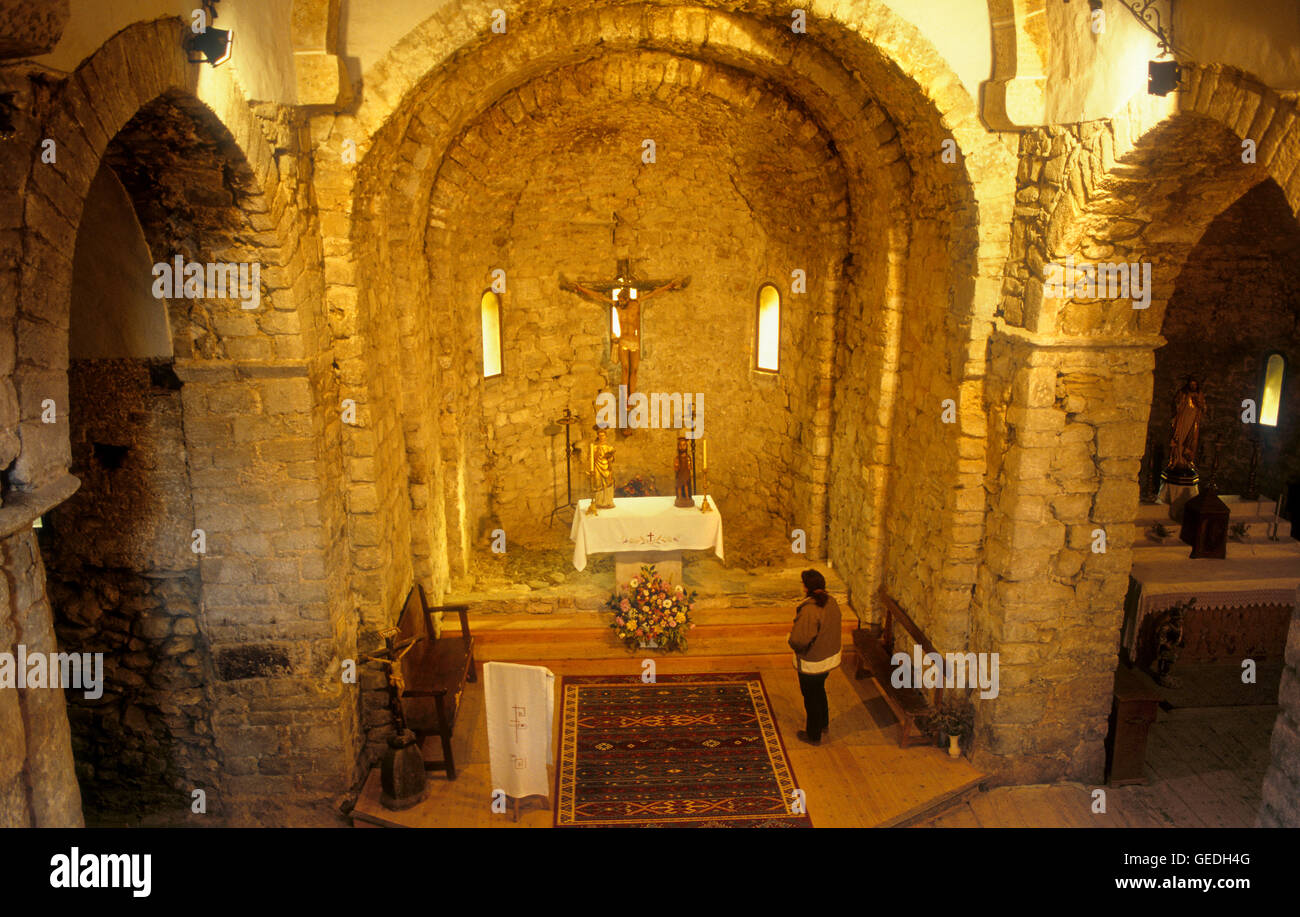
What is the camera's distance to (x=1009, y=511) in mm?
6457

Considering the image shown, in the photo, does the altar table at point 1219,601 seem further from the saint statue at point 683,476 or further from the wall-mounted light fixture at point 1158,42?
the wall-mounted light fixture at point 1158,42

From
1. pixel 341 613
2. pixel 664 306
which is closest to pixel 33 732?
pixel 341 613

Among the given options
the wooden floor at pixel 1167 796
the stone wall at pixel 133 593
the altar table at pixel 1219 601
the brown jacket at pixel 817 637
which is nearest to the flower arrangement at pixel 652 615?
the brown jacket at pixel 817 637

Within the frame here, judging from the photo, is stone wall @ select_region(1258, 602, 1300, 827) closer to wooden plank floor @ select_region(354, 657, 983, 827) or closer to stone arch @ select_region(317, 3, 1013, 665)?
wooden plank floor @ select_region(354, 657, 983, 827)

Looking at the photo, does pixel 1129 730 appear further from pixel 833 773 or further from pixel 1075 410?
pixel 1075 410

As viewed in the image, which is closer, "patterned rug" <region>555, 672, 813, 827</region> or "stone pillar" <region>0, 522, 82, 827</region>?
"stone pillar" <region>0, 522, 82, 827</region>

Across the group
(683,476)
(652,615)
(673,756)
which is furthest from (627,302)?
(673,756)

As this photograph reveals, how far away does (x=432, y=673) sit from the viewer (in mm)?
7395

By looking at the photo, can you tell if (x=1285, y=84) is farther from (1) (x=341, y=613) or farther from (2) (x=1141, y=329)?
(1) (x=341, y=613)

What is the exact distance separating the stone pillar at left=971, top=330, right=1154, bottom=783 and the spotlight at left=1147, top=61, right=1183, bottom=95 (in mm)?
1746

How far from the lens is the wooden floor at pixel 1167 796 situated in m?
6.61

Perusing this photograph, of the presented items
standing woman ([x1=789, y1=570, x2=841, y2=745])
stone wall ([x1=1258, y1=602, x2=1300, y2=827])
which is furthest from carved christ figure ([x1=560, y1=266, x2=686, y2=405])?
stone wall ([x1=1258, y1=602, x2=1300, y2=827])

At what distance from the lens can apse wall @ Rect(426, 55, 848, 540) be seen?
8.68m

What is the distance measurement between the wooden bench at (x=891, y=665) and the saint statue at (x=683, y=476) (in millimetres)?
1942
